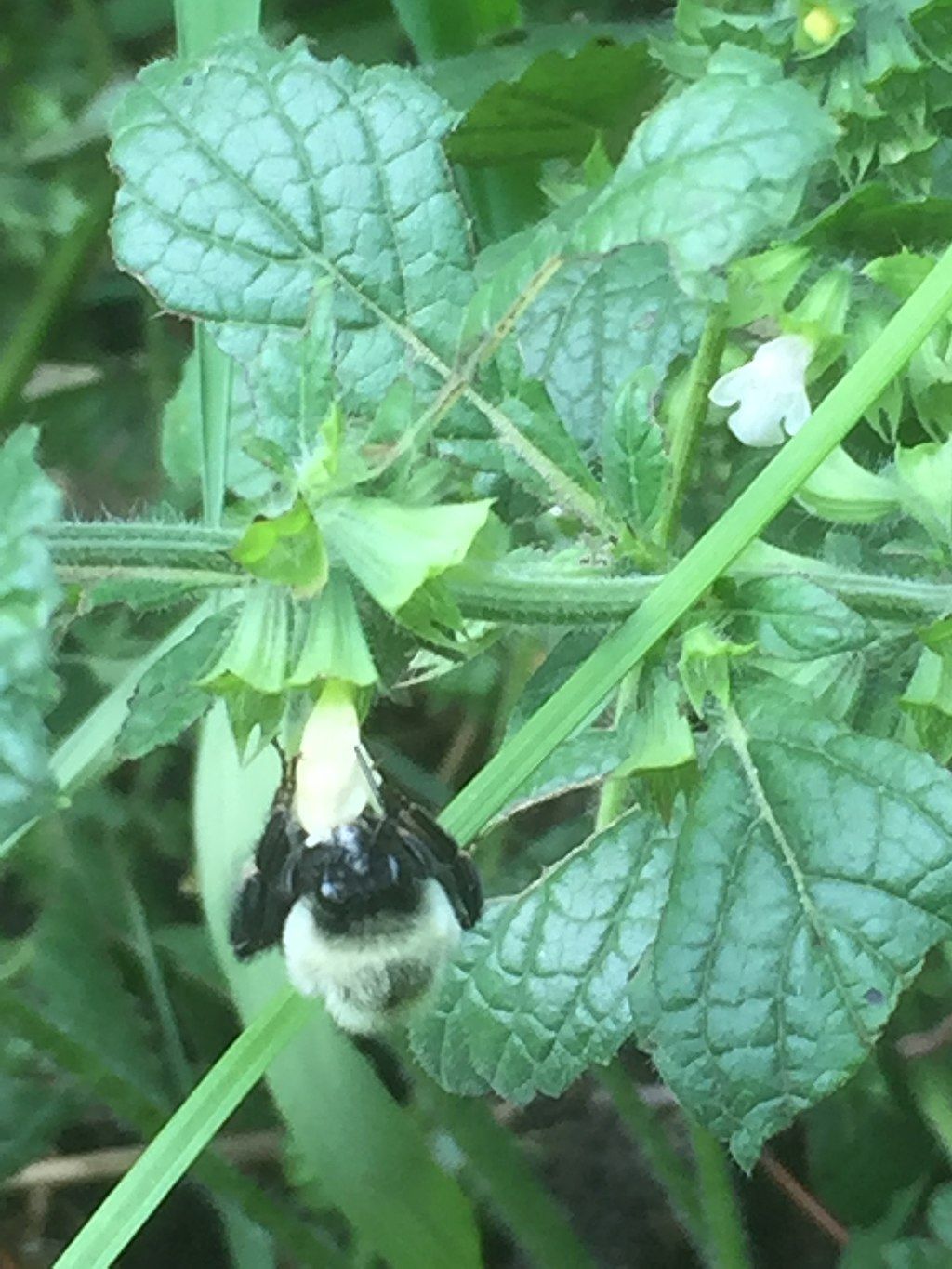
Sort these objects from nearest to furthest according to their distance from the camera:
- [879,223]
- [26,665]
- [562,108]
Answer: [26,665] → [879,223] → [562,108]

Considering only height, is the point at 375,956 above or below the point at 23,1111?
above

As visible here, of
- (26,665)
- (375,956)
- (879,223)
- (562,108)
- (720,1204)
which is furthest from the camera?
(720,1204)

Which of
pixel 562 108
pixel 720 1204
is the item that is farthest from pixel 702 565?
pixel 720 1204

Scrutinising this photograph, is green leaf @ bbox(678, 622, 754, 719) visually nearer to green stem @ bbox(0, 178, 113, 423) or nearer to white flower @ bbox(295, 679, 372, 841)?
white flower @ bbox(295, 679, 372, 841)

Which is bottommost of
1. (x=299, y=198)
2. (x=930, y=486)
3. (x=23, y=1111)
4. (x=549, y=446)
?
(x=23, y=1111)

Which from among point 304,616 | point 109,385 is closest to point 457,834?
point 304,616

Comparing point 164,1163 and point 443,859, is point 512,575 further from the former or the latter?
point 164,1163
